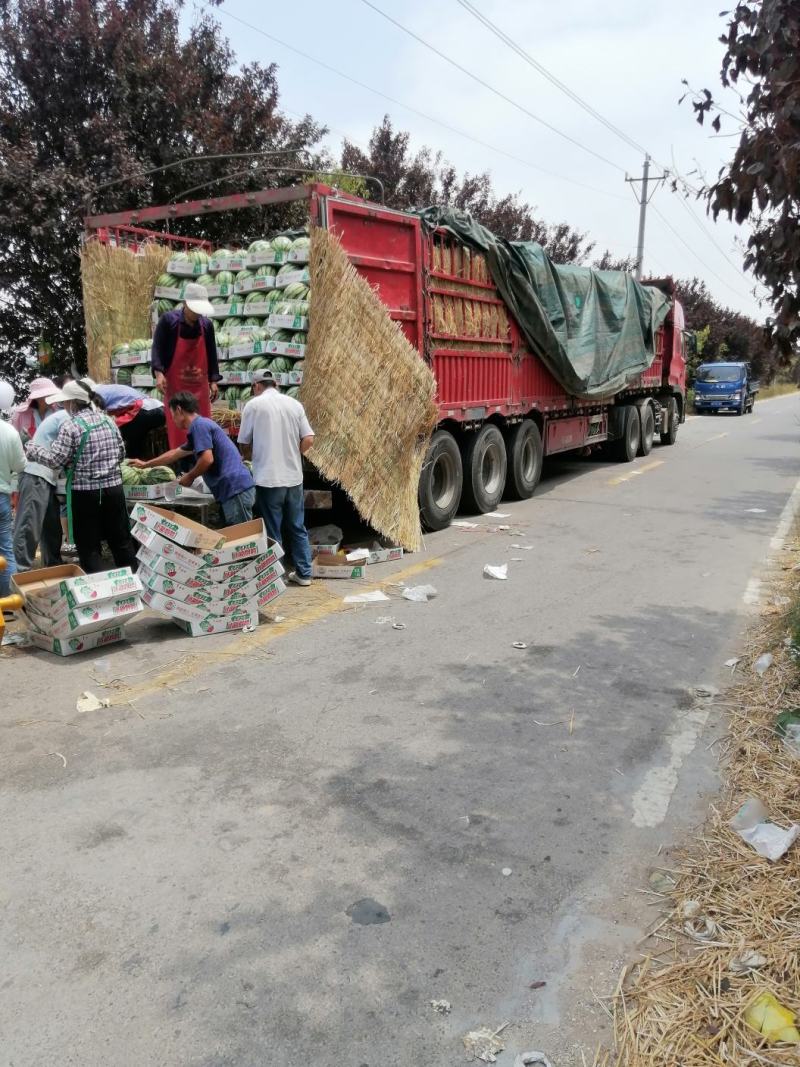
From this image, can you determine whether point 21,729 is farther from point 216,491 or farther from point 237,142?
point 237,142

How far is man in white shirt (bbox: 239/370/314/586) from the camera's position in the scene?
264 inches

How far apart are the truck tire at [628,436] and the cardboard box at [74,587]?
38.7 ft

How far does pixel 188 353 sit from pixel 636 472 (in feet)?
30.1

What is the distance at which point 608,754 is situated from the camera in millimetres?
4043

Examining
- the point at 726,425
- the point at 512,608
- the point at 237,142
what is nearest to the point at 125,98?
the point at 237,142

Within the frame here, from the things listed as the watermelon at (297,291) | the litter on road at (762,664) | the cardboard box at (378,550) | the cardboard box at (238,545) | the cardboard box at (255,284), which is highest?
the cardboard box at (255,284)

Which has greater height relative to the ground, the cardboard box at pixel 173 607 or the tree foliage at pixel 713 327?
the tree foliage at pixel 713 327

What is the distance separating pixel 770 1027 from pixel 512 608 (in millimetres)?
4196

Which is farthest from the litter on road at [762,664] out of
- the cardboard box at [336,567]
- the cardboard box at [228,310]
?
the cardboard box at [228,310]

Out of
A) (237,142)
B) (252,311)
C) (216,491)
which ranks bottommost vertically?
(216,491)

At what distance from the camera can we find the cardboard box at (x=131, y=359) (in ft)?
27.0

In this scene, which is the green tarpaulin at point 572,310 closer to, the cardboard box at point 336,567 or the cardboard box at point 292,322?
the cardboard box at point 292,322

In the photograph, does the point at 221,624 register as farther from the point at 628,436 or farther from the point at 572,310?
the point at 628,436

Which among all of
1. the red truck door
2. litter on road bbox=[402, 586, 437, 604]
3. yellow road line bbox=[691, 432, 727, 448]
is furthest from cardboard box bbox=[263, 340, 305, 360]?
yellow road line bbox=[691, 432, 727, 448]
